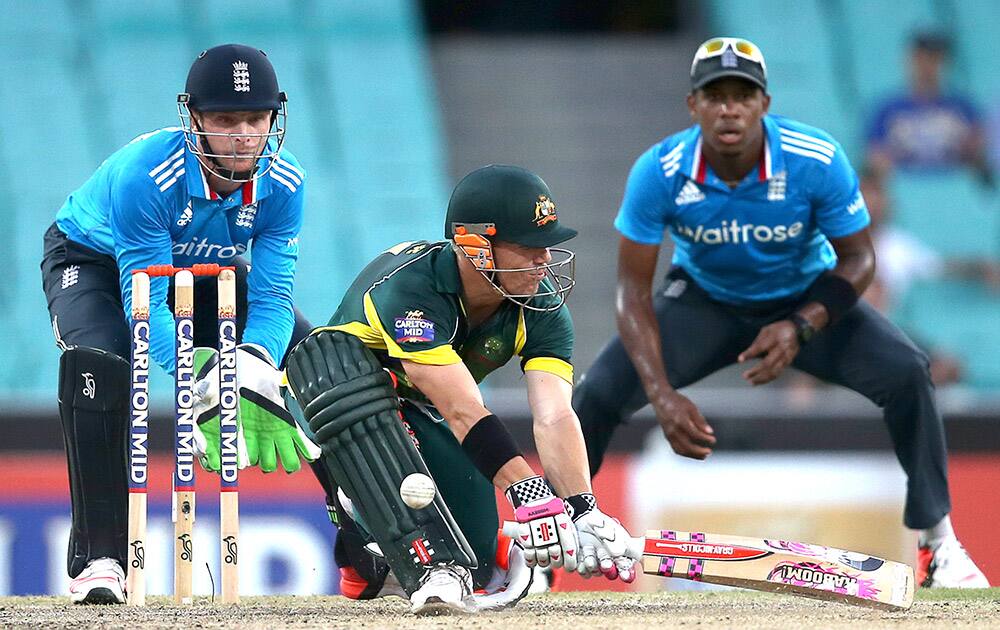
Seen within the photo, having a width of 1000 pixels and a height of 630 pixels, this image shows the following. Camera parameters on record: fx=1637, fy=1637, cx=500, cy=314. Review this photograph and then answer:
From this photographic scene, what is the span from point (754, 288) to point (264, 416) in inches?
71.0

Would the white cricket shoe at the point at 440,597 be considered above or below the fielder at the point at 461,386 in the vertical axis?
below

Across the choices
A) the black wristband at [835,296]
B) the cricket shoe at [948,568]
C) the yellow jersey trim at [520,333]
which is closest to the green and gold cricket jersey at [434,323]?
the yellow jersey trim at [520,333]

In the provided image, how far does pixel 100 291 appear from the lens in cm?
470

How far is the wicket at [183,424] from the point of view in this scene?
164 inches

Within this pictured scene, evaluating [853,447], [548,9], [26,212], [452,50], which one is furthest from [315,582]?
[548,9]

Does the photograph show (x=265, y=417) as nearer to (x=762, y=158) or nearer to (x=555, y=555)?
(x=555, y=555)

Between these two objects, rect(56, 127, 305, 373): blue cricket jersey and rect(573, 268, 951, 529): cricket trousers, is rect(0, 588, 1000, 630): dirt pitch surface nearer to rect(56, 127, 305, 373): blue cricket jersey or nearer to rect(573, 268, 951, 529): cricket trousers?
rect(573, 268, 951, 529): cricket trousers

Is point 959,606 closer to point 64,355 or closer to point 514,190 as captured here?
point 514,190

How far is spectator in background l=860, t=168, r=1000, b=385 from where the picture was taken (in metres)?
8.85

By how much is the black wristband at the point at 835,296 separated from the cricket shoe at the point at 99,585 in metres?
2.34

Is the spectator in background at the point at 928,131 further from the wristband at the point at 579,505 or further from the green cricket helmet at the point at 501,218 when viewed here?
the wristband at the point at 579,505

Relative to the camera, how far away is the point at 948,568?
206 inches

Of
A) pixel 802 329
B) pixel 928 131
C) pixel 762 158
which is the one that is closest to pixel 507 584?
pixel 802 329

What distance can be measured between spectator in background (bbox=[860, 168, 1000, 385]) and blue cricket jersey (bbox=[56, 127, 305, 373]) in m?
4.49
